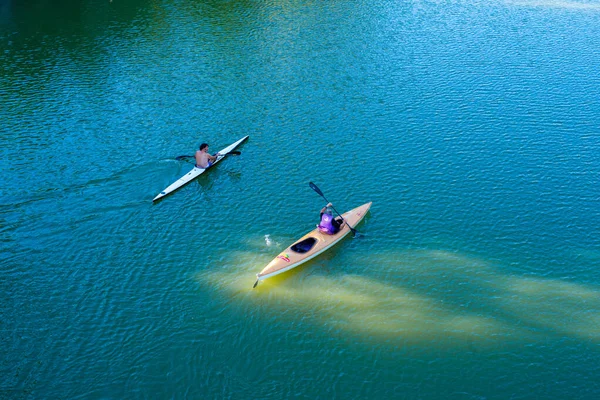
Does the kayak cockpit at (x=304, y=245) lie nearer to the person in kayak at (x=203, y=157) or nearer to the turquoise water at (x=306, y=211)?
the turquoise water at (x=306, y=211)

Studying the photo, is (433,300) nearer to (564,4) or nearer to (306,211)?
(306,211)

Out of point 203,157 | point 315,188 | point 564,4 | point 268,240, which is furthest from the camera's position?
point 564,4

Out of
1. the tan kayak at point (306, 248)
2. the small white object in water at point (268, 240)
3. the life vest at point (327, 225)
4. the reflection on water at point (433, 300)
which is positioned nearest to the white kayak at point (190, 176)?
the small white object in water at point (268, 240)

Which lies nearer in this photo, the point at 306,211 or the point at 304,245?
the point at 304,245

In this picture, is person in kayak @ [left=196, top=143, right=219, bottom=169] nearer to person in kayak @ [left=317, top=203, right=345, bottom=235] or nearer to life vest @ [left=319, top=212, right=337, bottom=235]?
person in kayak @ [left=317, top=203, right=345, bottom=235]

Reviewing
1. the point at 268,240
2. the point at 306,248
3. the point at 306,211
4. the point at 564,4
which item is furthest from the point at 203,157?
the point at 564,4

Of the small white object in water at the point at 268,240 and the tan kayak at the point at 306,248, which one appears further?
the small white object in water at the point at 268,240

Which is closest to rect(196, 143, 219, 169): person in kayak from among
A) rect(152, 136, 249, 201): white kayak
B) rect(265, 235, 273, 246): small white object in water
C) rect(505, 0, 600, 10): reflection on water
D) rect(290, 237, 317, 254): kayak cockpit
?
rect(152, 136, 249, 201): white kayak

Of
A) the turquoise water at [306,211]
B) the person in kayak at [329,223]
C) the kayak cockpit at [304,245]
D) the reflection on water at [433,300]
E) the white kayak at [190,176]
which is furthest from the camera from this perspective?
the white kayak at [190,176]

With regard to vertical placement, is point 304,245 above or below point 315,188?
below
